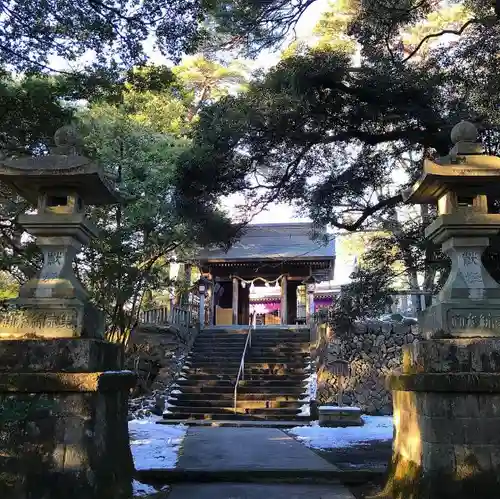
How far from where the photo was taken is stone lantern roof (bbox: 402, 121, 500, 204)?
197 inches

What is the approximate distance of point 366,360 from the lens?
15398mm

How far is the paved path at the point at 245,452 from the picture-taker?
6476 millimetres

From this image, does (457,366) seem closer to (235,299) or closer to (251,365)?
(251,365)

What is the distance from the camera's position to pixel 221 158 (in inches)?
332

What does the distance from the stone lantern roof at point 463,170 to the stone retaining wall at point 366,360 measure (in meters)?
9.83

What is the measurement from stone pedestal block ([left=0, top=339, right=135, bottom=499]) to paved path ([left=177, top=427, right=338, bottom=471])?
6.59ft

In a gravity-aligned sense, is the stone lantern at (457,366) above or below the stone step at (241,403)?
above

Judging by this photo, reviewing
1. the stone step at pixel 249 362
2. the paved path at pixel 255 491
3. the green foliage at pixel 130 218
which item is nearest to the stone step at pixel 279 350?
the stone step at pixel 249 362

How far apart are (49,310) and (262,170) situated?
207 inches

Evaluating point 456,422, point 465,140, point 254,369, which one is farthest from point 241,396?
point 465,140

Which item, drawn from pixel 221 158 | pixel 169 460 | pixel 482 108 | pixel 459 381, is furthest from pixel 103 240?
pixel 459 381

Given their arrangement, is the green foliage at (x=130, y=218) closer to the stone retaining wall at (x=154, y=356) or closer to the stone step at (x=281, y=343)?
the stone retaining wall at (x=154, y=356)

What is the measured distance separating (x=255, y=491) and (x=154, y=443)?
3.49 metres

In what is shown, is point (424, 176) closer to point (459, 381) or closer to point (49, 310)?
point (459, 381)
